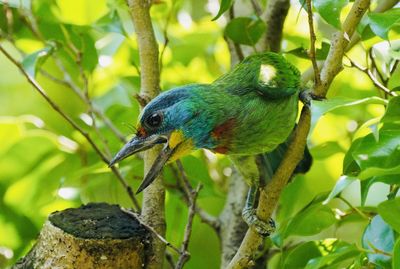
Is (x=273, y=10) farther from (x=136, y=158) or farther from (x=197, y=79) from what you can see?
(x=136, y=158)

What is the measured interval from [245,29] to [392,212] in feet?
2.99

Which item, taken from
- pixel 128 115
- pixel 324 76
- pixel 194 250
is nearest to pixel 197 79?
pixel 128 115

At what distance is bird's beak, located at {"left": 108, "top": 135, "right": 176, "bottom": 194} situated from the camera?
1911 mm

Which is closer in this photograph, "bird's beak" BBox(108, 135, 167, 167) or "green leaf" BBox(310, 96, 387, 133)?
"green leaf" BBox(310, 96, 387, 133)

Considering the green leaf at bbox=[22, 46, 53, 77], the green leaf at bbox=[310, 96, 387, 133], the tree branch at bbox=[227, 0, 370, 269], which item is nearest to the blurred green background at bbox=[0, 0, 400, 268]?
the green leaf at bbox=[22, 46, 53, 77]

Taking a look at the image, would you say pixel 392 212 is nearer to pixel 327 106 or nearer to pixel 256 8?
pixel 327 106

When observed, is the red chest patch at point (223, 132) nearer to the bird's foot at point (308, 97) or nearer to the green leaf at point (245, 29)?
the bird's foot at point (308, 97)

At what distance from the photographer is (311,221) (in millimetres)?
2000

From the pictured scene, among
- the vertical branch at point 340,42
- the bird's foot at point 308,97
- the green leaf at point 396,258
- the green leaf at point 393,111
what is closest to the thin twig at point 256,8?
the bird's foot at point 308,97

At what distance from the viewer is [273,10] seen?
2586 mm

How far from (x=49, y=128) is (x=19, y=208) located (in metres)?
0.35

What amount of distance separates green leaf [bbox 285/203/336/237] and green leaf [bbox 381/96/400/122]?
1.39 ft

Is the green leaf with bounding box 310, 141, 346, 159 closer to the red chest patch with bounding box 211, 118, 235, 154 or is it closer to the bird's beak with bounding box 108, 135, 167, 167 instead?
the red chest patch with bounding box 211, 118, 235, 154

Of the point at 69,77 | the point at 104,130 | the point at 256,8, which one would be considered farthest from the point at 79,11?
the point at 256,8
